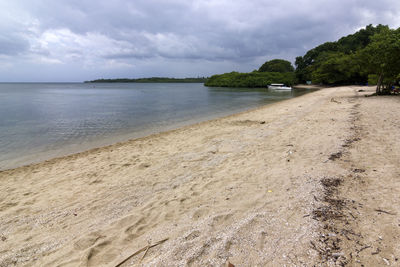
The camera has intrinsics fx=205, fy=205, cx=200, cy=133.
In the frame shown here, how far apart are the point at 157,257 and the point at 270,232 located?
175 centimetres

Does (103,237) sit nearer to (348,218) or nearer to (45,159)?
(348,218)

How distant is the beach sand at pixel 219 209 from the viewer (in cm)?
289

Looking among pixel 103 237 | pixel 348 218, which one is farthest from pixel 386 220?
pixel 103 237

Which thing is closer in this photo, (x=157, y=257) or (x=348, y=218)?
(x=157, y=257)

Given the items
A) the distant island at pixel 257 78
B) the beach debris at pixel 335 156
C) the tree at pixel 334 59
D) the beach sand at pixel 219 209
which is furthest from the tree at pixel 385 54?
the distant island at pixel 257 78

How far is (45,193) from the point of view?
578 centimetres

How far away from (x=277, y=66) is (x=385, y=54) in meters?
122

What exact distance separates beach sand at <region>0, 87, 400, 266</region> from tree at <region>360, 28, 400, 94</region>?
60.0 ft

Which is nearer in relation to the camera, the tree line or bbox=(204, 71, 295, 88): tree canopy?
the tree line

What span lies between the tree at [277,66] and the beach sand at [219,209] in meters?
138

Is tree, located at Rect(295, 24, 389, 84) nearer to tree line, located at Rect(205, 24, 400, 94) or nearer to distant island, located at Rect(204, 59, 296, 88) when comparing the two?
tree line, located at Rect(205, 24, 400, 94)

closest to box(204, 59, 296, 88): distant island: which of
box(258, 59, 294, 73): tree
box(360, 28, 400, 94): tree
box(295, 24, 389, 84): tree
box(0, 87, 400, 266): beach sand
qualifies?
box(258, 59, 294, 73): tree

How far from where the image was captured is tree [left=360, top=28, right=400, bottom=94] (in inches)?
784

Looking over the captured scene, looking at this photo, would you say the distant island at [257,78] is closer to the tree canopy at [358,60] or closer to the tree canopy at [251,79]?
the tree canopy at [251,79]
